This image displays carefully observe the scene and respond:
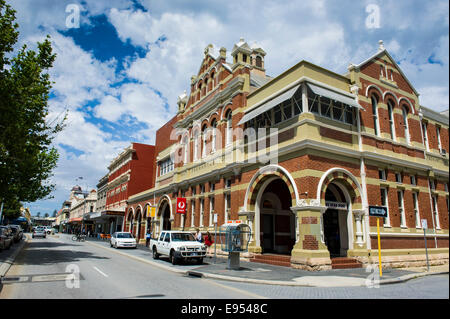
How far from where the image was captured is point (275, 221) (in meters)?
20.7

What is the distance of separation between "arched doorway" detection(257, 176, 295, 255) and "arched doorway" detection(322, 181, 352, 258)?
→ 2.69m

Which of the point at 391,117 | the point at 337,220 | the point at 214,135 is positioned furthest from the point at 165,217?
the point at 391,117

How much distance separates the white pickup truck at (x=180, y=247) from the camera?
16500 millimetres

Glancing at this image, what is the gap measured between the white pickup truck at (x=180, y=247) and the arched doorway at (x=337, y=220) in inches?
276

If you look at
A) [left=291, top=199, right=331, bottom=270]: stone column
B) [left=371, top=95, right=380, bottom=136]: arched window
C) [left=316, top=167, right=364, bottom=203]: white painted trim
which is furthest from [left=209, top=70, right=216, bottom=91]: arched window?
[left=291, top=199, right=331, bottom=270]: stone column

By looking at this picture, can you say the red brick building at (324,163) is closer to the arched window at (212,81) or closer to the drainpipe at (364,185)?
the drainpipe at (364,185)

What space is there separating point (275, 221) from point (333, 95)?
901 centimetres

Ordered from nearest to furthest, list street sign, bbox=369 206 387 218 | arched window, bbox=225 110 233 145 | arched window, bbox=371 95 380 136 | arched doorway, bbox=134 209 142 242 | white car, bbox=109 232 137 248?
street sign, bbox=369 206 387 218
arched window, bbox=371 95 380 136
arched window, bbox=225 110 233 145
white car, bbox=109 232 137 248
arched doorway, bbox=134 209 142 242

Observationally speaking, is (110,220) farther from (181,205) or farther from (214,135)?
(214,135)

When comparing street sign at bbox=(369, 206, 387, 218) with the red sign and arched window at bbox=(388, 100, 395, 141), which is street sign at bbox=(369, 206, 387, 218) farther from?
the red sign

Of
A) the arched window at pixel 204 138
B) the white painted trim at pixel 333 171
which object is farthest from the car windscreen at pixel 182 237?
the arched window at pixel 204 138

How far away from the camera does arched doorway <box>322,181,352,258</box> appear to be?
16781 mm
